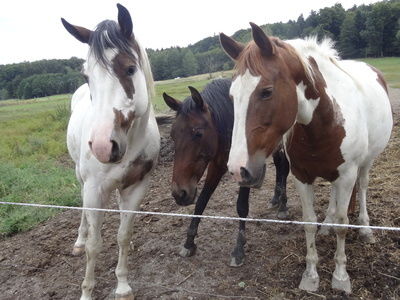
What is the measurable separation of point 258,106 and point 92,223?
185cm

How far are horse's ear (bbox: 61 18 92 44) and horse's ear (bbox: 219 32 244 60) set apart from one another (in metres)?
1.08

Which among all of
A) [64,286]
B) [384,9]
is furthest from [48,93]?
[384,9]

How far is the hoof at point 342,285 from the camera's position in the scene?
272 centimetres

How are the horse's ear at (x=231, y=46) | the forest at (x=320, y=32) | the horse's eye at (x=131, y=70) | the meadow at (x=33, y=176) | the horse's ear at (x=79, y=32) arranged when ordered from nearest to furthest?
the horse's ear at (x=231, y=46) → the horse's eye at (x=131, y=70) → the horse's ear at (x=79, y=32) → the meadow at (x=33, y=176) → the forest at (x=320, y=32)

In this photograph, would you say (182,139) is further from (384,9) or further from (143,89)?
(384,9)

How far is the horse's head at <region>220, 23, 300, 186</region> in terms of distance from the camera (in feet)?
6.12

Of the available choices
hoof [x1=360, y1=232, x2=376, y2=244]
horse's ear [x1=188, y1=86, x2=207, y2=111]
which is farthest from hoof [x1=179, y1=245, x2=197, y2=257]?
hoof [x1=360, y1=232, x2=376, y2=244]

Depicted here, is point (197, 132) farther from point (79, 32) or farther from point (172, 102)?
point (79, 32)

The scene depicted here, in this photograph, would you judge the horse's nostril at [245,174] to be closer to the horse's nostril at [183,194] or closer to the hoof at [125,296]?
the horse's nostril at [183,194]

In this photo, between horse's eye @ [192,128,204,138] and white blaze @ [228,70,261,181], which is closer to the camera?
white blaze @ [228,70,261,181]

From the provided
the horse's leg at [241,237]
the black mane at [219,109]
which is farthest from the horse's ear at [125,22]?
the horse's leg at [241,237]

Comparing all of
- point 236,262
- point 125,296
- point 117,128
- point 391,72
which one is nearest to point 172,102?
point 117,128

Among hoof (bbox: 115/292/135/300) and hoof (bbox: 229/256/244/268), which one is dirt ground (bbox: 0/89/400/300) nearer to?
hoof (bbox: 229/256/244/268)

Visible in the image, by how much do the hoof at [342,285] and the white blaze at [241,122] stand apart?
1.69 metres
